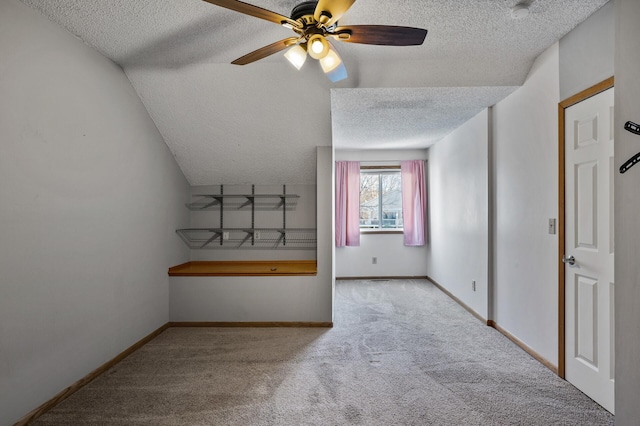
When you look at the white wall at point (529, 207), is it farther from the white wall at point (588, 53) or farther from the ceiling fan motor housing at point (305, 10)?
the ceiling fan motor housing at point (305, 10)

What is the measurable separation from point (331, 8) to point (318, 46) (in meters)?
0.26

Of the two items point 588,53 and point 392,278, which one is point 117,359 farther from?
point 392,278

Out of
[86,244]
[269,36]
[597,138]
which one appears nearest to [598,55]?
[597,138]

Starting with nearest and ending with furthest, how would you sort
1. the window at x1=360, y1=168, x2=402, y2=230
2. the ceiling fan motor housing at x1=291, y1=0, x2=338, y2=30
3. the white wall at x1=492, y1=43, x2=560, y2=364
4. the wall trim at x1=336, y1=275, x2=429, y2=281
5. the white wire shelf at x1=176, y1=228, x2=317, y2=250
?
the ceiling fan motor housing at x1=291, y1=0, x2=338, y2=30 < the white wall at x1=492, y1=43, x2=560, y2=364 < the white wire shelf at x1=176, y1=228, x2=317, y2=250 < the wall trim at x1=336, y1=275, x2=429, y2=281 < the window at x1=360, y1=168, x2=402, y2=230

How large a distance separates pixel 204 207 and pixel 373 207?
3083 mm

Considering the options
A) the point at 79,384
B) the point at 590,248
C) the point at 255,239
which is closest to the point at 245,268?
the point at 255,239

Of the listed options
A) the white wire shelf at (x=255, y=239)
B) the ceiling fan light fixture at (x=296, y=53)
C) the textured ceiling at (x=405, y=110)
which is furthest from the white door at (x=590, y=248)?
the white wire shelf at (x=255, y=239)

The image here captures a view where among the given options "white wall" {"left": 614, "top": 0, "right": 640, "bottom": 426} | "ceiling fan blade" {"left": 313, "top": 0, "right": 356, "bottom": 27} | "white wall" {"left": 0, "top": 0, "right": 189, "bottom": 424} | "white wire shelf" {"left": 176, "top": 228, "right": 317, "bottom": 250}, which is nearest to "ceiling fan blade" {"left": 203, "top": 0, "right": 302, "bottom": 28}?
"ceiling fan blade" {"left": 313, "top": 0, "right": 356, "bottom": 27}

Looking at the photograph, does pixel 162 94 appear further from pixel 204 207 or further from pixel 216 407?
pixel 216 407

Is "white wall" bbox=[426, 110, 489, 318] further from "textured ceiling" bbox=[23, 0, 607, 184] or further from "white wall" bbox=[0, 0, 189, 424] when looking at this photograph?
"white wall" bbox=[0, 0, 189, 424]

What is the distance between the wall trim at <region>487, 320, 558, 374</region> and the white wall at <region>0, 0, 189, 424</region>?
134 inches

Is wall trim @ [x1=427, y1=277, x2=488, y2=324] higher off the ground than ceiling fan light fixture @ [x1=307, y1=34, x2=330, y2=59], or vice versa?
ceiling fan light fixture @ [x1=307, y1=34, x2=330, y2=59]

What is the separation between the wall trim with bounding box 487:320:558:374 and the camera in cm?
248

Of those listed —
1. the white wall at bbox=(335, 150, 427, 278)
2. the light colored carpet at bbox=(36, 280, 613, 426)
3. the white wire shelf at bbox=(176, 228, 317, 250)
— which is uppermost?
the white wire shelf at bbox=(176, 228, 317, 250)
